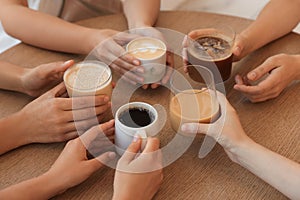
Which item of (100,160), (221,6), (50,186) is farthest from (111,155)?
(221,6)

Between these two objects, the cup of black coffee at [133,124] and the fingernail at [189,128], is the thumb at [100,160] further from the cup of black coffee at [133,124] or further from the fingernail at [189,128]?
the fingernail at [189,128]

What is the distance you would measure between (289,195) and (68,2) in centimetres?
104

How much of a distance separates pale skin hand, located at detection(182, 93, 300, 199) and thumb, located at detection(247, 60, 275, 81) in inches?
7.0

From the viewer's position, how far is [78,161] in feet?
2.79

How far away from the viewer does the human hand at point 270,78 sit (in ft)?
3.29

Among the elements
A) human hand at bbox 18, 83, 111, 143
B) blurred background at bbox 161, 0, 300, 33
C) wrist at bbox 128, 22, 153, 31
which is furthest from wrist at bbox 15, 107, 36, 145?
blurred background at bbox 161, 0, 300, 33

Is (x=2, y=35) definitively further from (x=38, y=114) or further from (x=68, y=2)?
(x=38, y=114)

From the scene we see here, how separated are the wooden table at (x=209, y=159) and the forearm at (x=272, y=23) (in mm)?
43

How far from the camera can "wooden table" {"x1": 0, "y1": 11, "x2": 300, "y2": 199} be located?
0.83 metres

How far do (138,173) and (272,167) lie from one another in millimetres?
261

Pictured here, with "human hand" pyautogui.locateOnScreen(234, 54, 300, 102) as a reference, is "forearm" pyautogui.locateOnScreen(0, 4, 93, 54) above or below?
below

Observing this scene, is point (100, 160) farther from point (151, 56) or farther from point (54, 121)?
point (151, 56)

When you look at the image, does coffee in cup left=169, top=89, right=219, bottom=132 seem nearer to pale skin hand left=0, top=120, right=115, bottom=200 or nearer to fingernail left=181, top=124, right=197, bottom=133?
fingernail left=181, top=124, right=197, bottom=133

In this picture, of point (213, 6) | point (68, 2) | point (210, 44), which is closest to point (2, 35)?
point (68, 2)
